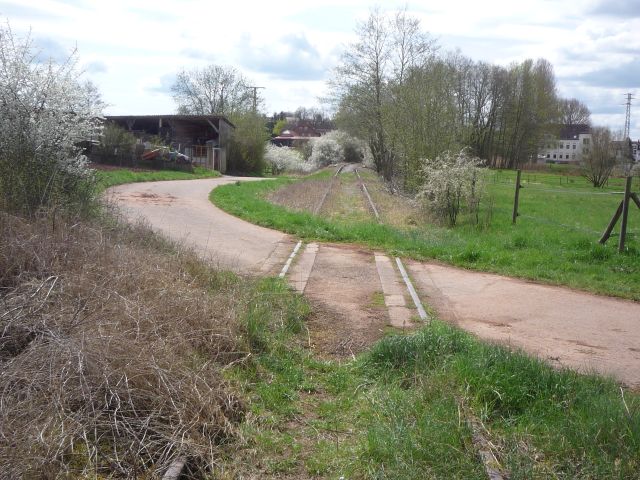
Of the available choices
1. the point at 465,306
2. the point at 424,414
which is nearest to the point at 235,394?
the point at 424,414

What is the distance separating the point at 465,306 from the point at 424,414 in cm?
Answer: 467

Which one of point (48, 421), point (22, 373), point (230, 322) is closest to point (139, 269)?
point (230, 322)

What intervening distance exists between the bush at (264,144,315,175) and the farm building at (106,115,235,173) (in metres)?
8.94

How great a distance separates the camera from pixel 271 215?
63.1 ft

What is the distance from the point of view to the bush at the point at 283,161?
216 ft

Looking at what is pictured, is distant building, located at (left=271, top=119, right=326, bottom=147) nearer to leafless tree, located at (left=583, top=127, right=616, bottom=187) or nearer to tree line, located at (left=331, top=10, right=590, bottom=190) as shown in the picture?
tree line, located at (left=331, top=10, right=590, bottom=190)

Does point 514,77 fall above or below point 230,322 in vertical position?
above

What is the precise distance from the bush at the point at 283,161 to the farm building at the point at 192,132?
894cm

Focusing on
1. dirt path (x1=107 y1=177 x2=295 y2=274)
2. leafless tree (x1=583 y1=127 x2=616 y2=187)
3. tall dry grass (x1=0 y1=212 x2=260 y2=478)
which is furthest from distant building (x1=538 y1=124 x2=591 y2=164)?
tall dry grass (x1=0 y1=212 x2=260 y2=478)

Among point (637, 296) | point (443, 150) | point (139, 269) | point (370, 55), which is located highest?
point (370, 55)

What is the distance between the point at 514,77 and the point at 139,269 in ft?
249

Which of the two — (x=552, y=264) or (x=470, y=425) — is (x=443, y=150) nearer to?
(x=552, y=264)

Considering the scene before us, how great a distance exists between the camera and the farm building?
2114 inches

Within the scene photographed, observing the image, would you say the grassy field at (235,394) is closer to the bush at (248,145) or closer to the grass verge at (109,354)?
the grass verge at (109,354)
